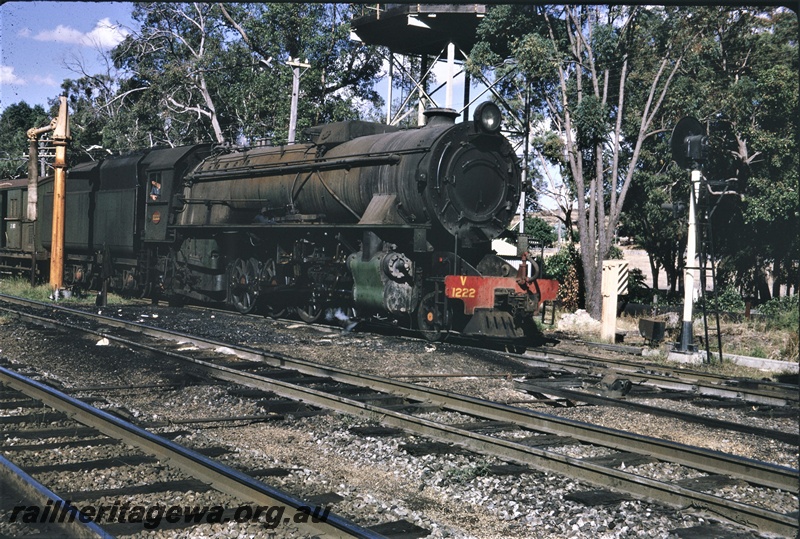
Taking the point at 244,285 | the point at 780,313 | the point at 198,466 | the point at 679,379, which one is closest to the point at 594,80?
the point at 780,313

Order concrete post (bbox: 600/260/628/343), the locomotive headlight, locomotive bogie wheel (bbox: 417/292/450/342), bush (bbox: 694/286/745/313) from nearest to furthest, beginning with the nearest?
locomotive bogie wheel (bbox: 417/292/450/342)
the locomotive headlight
concrete post (bbox: 600/260/628/343)
bush (bbox: 694/286/745/313)

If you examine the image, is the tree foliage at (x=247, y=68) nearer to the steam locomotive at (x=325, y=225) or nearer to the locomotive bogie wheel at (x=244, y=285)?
the steam locomotive at (x=325, y=225)

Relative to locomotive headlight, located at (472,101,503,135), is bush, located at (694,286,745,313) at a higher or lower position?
lower

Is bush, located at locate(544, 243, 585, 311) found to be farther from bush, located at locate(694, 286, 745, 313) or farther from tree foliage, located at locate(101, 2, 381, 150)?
tree foliage, located at locate(101, 2, 381, 150)

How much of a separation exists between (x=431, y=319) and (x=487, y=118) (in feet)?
12.5

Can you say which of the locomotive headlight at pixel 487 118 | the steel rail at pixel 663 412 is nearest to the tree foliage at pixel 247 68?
the locomotive headlight at pixel 487 118

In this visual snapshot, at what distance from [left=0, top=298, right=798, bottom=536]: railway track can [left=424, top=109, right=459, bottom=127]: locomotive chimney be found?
598 centimetres

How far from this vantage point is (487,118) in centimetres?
1348

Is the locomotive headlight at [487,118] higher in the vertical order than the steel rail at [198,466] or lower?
higher

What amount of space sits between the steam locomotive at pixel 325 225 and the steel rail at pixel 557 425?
3.68 m

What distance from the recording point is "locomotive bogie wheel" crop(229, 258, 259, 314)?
1659 centimetres

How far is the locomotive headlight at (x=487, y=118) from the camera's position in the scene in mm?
13391

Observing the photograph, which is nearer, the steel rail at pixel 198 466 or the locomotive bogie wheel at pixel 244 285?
the steel rail at pixel 198 466

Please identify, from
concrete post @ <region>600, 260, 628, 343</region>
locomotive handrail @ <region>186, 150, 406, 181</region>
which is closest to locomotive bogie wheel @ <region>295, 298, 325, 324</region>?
locomotive handrail @ <region>186, 150, 406, 181</region>
